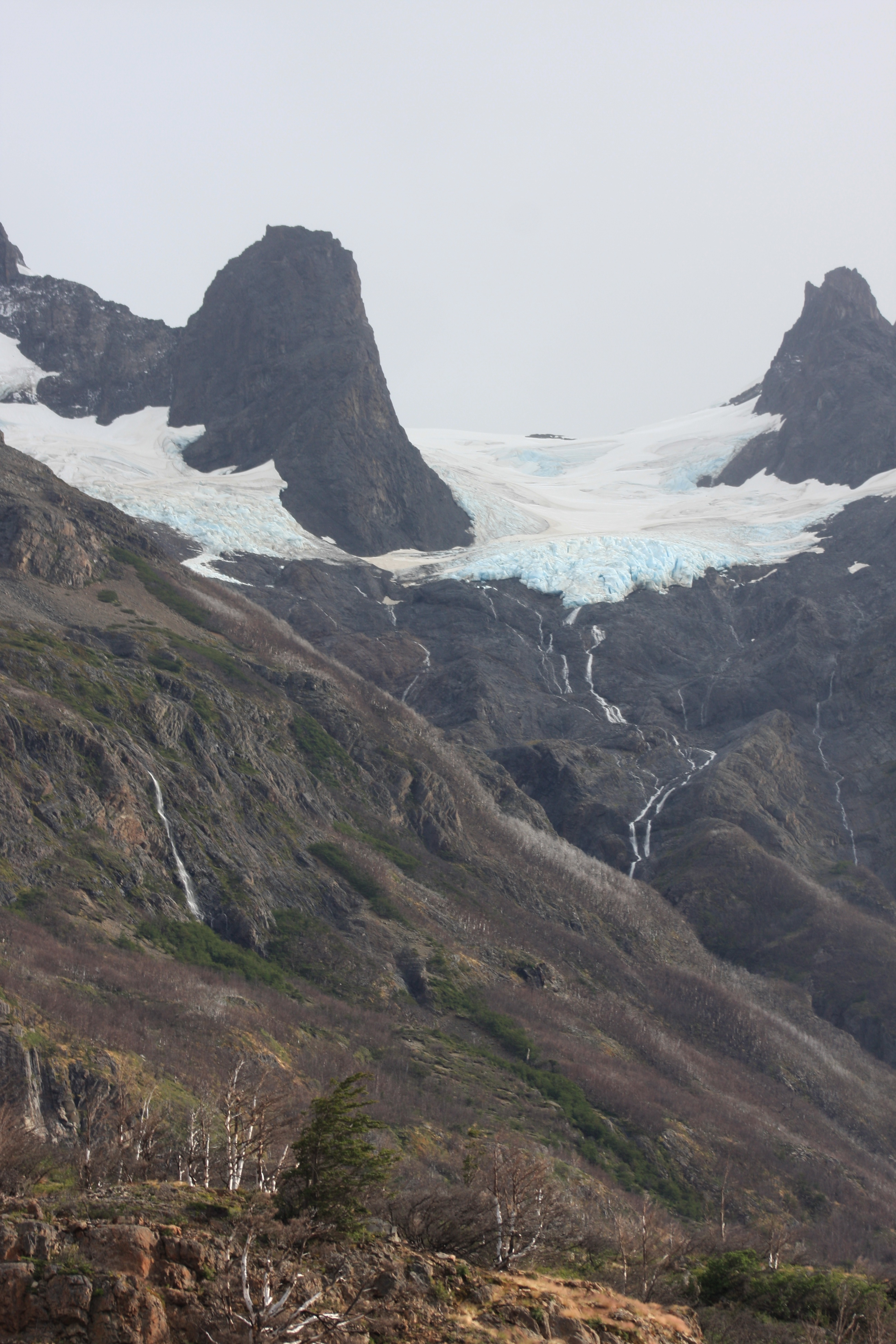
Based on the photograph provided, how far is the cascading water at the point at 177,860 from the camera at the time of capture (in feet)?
211

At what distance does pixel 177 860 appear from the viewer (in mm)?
66188

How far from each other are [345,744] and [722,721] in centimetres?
6010

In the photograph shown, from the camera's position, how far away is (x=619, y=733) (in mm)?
125750

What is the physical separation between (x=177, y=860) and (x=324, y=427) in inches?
4844

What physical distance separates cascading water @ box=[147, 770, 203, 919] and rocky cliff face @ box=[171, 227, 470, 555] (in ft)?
329

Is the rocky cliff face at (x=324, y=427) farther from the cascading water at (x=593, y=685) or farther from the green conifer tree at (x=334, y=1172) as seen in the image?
the green conifer tree at (x=334, y=1172)

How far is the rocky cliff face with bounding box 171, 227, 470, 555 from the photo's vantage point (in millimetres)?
171375

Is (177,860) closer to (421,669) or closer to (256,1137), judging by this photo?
(256,1137)

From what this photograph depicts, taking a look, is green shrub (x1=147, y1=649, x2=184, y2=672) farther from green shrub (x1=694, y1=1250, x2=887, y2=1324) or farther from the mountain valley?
green shrub (x1=694, y1=1250, x2=887, y2=1324)

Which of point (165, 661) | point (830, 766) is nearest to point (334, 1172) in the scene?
point (165, 661)

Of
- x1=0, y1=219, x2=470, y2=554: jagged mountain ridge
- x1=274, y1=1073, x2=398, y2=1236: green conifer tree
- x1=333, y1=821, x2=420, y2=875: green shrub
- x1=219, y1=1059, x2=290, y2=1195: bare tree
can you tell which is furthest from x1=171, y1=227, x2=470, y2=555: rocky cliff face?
x1=274, y1=1073, x2=398, y2=1236: green conifer tree

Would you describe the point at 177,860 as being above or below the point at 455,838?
above

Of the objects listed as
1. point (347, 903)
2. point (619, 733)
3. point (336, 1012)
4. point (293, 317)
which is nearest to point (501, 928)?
point (347, 903)

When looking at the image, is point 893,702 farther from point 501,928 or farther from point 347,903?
point 347,903
